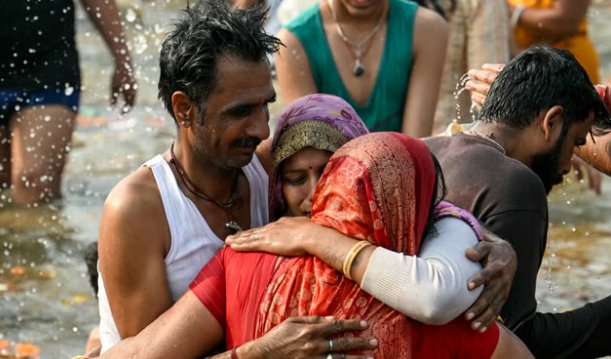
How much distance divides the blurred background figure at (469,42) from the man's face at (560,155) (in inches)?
105

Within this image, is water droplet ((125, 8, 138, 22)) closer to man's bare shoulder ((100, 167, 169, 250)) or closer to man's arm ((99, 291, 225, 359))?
man's bare shoulder ((100, 167, 169, 250))

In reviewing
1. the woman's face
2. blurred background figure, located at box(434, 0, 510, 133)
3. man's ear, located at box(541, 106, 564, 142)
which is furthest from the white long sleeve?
blurred background figure, located at box(434, 0, 510, 133)

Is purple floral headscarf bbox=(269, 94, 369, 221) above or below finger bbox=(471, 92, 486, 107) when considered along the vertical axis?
above

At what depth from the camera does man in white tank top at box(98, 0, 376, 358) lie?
135 inches

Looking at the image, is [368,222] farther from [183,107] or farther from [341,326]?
[183,107]

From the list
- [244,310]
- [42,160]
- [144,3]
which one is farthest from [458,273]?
[144,3]

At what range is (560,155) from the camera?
13.0 ft

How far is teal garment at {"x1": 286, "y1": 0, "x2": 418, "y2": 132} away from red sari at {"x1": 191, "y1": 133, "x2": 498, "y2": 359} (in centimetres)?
241

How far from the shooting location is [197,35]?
3426mm

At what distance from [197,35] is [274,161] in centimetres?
50

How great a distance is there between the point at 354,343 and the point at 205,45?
43.4 inches

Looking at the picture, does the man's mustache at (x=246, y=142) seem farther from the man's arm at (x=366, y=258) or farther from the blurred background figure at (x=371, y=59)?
the blurred background figure at (x=371, y=59)

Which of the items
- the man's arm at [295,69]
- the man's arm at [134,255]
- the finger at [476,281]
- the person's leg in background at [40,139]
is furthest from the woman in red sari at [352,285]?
the person's leg in background at [40,139]

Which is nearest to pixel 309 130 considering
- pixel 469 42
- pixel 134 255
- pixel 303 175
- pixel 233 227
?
pixel 303 175
